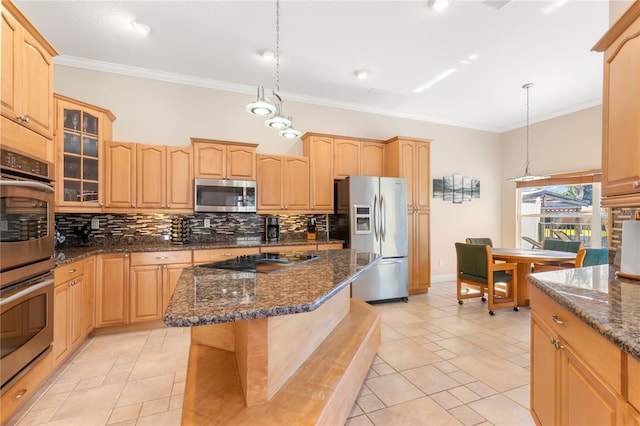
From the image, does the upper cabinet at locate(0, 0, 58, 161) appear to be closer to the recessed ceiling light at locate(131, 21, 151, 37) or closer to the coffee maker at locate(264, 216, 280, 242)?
the recessed ceiling light at locate(131, 21, 151, 37)

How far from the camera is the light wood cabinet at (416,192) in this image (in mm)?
4445

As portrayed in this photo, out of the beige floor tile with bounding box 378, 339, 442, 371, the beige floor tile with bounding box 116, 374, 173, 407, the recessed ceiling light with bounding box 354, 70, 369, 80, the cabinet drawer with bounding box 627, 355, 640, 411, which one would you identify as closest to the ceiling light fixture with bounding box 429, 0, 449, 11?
the recessed ceiling light with bounding box 354, 70, 369, 80

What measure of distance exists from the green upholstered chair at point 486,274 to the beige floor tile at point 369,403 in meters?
2.45

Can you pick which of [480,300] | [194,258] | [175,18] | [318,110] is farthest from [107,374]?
[480,300]

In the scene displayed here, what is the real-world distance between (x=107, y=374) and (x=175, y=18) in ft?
10.3

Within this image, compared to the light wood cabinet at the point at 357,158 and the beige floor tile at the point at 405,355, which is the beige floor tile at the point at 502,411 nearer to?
the beige floor tile at the point at 405,355

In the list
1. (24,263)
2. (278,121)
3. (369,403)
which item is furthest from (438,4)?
(24,263)

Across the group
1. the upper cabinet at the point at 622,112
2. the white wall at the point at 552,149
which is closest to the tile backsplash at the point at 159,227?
the upper cabinet at the point at 622,112

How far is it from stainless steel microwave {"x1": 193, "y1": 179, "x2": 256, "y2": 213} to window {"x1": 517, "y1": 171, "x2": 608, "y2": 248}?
4463 millimetres

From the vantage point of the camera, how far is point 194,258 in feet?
10.8

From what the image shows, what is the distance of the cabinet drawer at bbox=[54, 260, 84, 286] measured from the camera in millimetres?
2248

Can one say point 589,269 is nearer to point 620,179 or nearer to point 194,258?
point 620,179

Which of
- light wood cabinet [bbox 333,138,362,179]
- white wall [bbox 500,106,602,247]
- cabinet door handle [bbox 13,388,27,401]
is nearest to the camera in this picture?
cabinet door handle [bbox 13,388,27,401]

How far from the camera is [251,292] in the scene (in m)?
1.25
